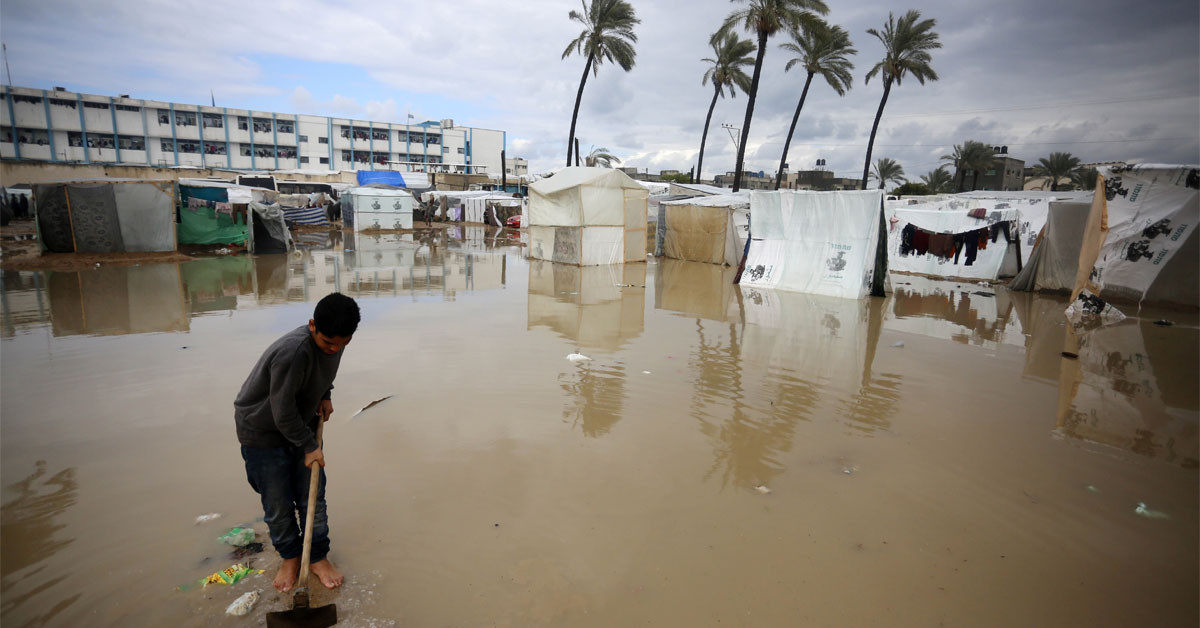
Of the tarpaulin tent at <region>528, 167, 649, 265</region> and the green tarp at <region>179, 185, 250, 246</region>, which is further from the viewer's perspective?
the green tarp at <region>179, 185, 250, 246</region>

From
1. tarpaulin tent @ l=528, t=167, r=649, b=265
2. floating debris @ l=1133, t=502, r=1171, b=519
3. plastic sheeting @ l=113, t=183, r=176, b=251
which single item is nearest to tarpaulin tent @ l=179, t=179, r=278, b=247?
plastic sheeting @ l=113, t=183, r=176, b=251

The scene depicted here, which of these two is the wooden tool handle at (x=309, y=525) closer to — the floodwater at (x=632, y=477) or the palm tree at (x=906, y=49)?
the floodwater at (x=632, y=477)

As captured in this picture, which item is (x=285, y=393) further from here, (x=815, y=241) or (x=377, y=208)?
(x=377, y=208)

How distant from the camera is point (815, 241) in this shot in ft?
43.0

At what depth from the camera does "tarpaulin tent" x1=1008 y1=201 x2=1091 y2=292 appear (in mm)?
12930

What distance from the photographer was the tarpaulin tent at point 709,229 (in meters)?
17.8

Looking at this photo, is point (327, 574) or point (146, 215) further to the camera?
point (146, 215)

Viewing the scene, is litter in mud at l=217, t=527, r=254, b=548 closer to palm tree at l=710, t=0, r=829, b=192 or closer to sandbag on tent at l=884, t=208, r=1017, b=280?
sandbag on tent at l=884, t=208, r=1017, b=280

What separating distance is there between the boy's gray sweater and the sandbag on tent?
57.1 feet

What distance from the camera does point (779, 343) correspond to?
8055 mm

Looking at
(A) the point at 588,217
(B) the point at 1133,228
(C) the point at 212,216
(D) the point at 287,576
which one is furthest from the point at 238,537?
(C) the point at 212,216

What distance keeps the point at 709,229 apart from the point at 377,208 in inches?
759

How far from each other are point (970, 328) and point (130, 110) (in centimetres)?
6699

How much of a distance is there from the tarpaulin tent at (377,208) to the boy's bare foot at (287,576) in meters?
29.1
